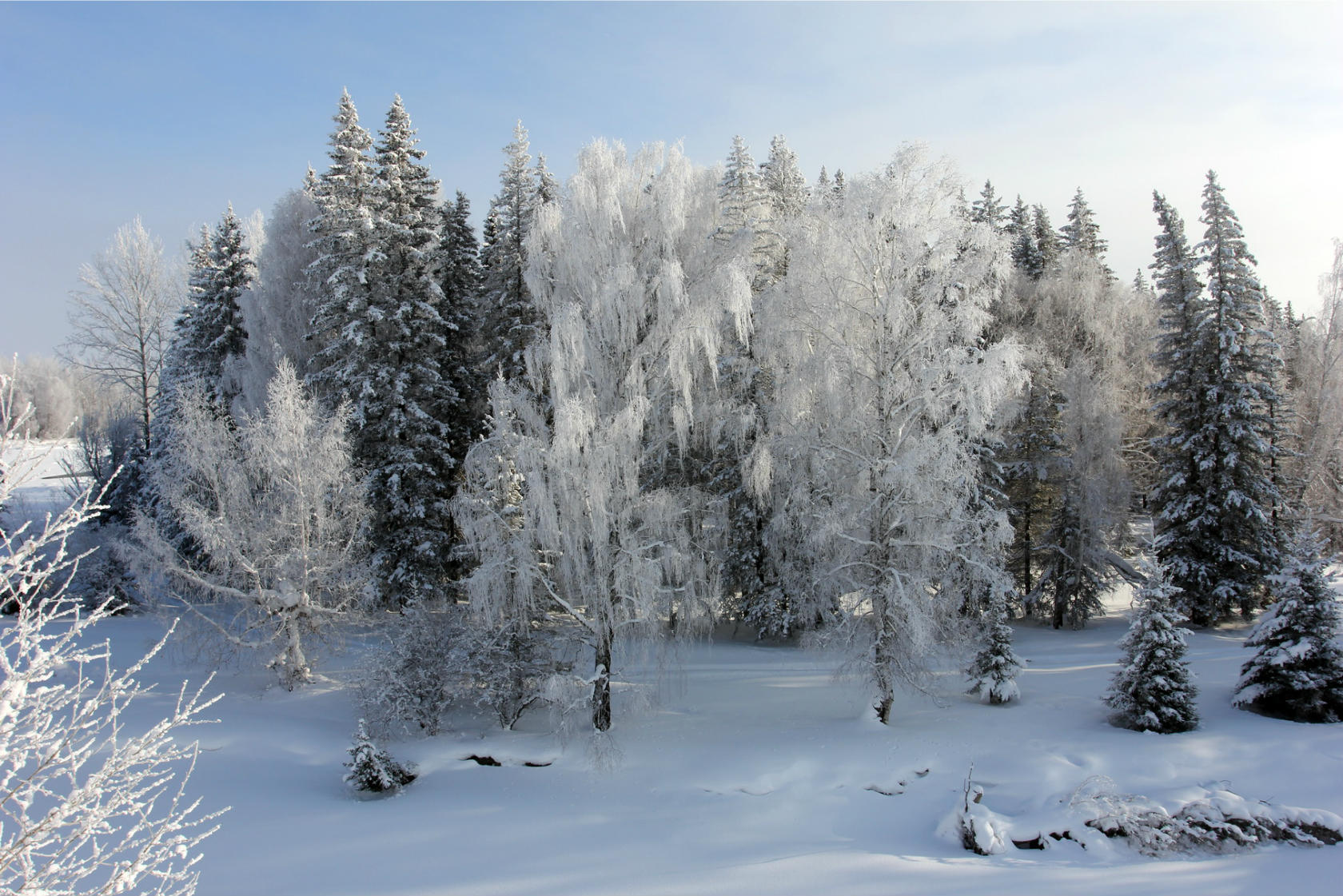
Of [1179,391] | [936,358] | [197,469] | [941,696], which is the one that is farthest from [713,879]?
[1179,391]

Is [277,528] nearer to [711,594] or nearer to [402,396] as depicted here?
[402,396]

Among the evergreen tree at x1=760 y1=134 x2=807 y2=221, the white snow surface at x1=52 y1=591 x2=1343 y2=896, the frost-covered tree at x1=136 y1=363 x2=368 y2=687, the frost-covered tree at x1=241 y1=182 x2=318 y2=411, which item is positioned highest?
the evergreen tree at x1=760 y1=134 x2=807 y2=221

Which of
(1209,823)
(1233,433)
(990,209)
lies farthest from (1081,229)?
(1209,823)

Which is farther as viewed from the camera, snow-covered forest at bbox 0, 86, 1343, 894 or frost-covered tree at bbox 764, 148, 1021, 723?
frost-covered tree at bbox 764, 148, 1021, 723

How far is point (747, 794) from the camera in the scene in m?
12.5

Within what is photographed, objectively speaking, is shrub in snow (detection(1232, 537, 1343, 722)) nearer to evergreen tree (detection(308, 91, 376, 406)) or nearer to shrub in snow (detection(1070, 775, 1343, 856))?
shrub in snow (detection(1070, 775, 1343, 856))

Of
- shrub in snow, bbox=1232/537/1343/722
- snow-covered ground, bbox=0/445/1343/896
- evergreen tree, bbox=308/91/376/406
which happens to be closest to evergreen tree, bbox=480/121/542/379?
evergreen tree, bbox=308/91/376/406

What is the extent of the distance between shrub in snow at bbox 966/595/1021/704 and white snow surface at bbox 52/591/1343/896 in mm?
363

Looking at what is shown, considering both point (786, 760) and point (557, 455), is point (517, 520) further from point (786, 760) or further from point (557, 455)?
point (786, 760)

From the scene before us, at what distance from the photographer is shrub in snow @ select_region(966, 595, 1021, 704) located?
604 inches

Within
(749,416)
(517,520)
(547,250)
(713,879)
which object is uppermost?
(547,250)

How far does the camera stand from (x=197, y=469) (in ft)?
58.0

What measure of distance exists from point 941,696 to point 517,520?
33.4 ft

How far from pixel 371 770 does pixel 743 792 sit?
6.57 metres
